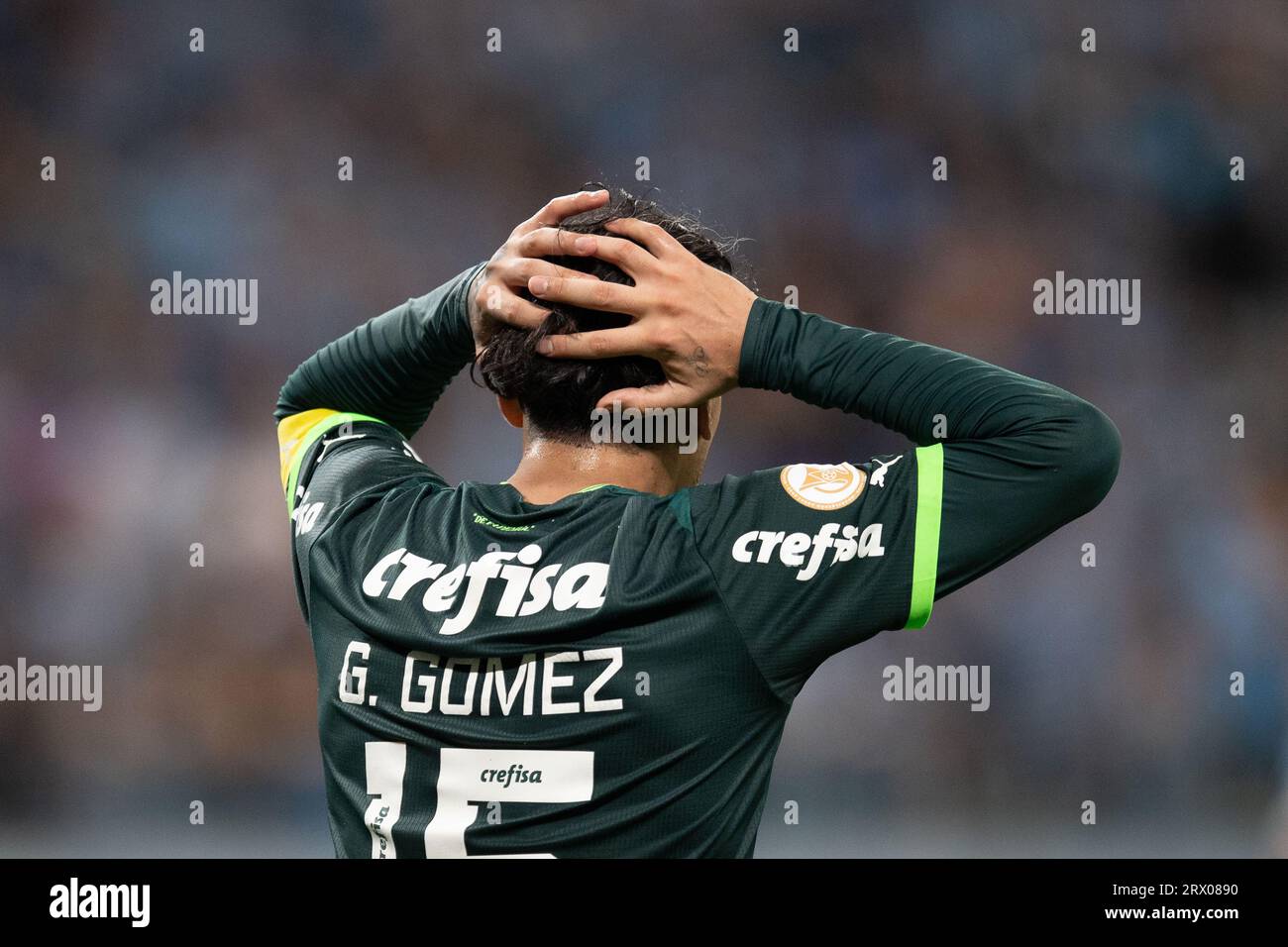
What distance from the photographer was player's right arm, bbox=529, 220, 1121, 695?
1.40 meters

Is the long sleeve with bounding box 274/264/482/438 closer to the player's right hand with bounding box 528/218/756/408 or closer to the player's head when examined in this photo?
the player's head

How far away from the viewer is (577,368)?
157 centimetres

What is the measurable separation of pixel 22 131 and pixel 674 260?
6.02 m

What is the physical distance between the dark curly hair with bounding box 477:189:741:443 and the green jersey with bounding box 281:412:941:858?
13 cm

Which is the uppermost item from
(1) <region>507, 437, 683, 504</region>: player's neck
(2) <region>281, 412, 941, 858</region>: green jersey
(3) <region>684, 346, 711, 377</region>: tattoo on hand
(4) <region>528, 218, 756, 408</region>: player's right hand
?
(4) <region>528, 218, 756, 408</region>: player's right hand

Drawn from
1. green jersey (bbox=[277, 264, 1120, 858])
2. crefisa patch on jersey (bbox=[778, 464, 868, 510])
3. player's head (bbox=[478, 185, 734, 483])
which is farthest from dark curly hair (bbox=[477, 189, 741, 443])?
crefisa patch on jersey (bbox=[778, 464, 868, 510])

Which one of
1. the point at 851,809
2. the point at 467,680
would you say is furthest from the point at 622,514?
the point at 851,809

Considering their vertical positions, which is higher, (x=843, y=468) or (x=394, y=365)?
(x=394, y=365)

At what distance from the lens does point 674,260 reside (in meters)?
1.49

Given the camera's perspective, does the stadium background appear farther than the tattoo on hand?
Yes

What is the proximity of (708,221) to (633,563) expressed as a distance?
193 inches

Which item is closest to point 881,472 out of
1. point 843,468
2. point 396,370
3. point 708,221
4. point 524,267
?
point 843,468

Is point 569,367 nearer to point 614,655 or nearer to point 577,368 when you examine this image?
point 577,368

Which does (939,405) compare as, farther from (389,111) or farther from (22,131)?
(22,131)
